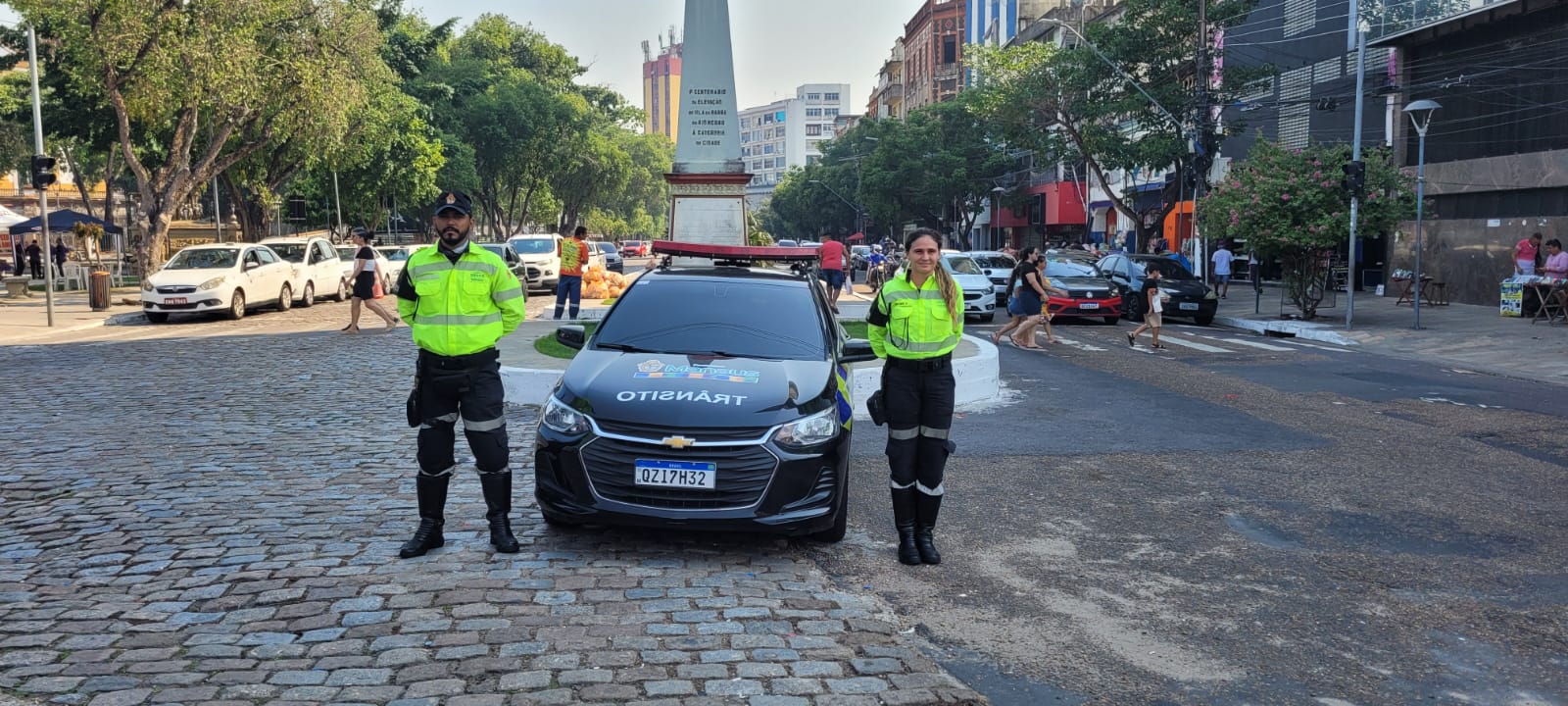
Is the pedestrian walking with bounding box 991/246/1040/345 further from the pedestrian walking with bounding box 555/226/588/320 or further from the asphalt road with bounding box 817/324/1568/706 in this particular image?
the pedestrian walking with bounding box 555/226/588/320

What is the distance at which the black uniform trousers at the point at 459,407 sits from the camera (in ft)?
18.8

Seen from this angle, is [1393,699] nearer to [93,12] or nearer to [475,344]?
[475,344]

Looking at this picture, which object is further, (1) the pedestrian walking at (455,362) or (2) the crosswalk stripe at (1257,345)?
(2) the crosswalk stripe at (1257,345)

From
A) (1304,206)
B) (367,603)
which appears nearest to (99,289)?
(367,603)

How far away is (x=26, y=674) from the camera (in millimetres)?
4156

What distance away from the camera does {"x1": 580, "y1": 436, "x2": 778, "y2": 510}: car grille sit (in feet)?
18.4

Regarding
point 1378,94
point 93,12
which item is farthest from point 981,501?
point 1378,94

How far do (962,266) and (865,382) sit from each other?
14117 millimetres

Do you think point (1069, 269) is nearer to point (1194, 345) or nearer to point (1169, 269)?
point (1169, 269)

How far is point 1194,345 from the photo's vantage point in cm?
1816

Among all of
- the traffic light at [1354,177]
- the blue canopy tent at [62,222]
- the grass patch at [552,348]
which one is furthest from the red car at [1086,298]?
the blue canopy tent at [62,222]

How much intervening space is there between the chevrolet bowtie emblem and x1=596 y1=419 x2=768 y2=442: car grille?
21mm

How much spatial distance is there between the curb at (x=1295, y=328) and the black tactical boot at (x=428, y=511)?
17.1 meters

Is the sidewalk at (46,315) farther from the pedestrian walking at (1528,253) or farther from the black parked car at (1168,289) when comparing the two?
the pedestrian walking at (1528,253)
